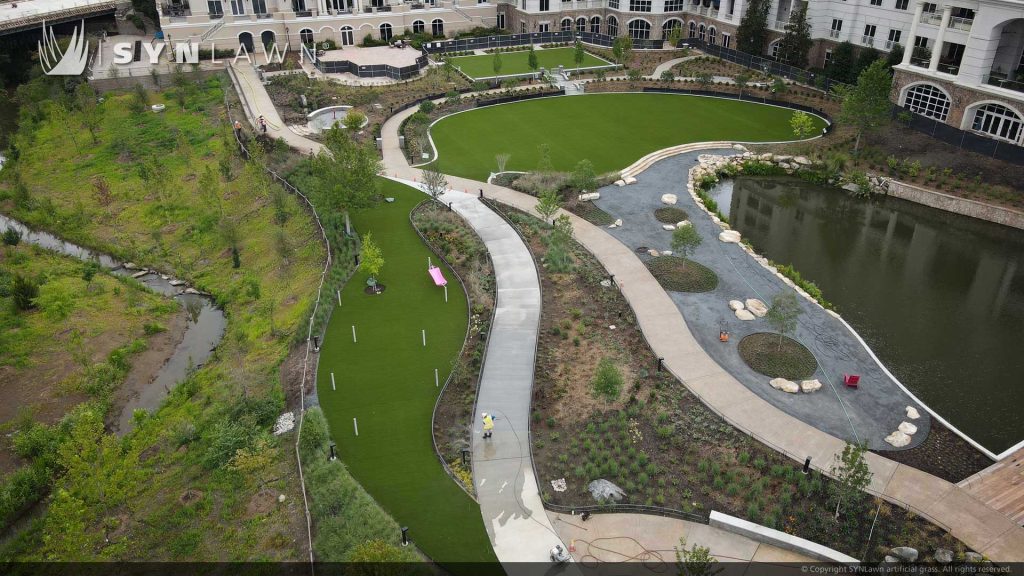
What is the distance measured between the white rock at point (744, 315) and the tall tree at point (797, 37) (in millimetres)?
39698

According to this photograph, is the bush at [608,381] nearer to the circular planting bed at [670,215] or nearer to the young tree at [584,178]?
the circular planting bed at [670,215]

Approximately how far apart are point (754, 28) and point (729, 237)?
35.6 metres

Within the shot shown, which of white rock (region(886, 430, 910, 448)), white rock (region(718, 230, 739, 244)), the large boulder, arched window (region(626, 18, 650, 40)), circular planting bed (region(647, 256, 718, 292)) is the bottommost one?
the large boulder

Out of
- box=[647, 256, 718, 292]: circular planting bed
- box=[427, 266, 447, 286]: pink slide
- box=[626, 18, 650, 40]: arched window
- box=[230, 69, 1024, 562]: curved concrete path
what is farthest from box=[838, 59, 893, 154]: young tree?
box=[626, 18, 650, 40]: arched window

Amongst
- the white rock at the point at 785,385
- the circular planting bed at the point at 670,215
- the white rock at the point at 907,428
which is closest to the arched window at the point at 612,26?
the circular planting bed at the point at 670,215

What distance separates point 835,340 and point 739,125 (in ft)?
92.8

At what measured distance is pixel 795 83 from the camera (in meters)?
61.3

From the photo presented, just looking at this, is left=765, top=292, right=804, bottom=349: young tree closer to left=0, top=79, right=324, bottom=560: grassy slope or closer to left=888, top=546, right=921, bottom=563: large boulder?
left=888, top=546, right=921, bottom=563: large boulder

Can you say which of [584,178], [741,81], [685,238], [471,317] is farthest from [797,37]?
[471,317]

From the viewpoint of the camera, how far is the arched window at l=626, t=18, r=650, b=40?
76375mm

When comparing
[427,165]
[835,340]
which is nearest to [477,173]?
[427,165]

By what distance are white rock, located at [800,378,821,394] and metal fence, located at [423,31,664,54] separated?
5357 centimetres

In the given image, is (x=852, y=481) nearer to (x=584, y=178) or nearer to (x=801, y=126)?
(x=584, y=178)

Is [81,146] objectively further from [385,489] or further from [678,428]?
[678,428]
